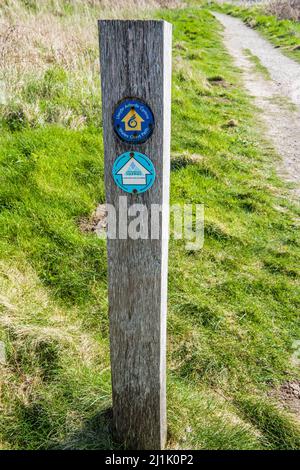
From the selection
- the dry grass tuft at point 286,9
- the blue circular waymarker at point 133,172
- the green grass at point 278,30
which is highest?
the dry grass tuft at point 286,9

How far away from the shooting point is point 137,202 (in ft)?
5.72

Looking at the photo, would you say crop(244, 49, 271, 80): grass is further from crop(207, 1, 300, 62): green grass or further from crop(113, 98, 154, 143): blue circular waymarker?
crop(113, 98, 154, 143): blue circular waymarker

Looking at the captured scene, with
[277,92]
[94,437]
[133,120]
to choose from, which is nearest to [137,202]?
[133,120]

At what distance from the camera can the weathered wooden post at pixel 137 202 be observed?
Answer: 1.54m

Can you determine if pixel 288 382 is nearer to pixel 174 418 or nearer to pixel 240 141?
pixel 174 418

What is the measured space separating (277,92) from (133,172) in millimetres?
9240

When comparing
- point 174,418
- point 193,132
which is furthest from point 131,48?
point 193,132

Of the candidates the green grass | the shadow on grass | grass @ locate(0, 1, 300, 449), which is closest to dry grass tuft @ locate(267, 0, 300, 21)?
the green grass

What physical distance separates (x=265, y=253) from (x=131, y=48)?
9.70ft

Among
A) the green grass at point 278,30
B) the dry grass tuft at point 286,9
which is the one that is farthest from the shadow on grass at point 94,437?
the dry grass tuft at point 286,9

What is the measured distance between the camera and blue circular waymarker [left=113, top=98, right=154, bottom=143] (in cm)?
160

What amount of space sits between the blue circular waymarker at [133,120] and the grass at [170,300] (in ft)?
5.04

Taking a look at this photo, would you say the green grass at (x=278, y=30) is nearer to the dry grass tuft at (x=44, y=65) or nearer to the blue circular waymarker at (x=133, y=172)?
the dry grass tuft at (x=44, y=65)

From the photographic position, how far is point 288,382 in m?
2.82
